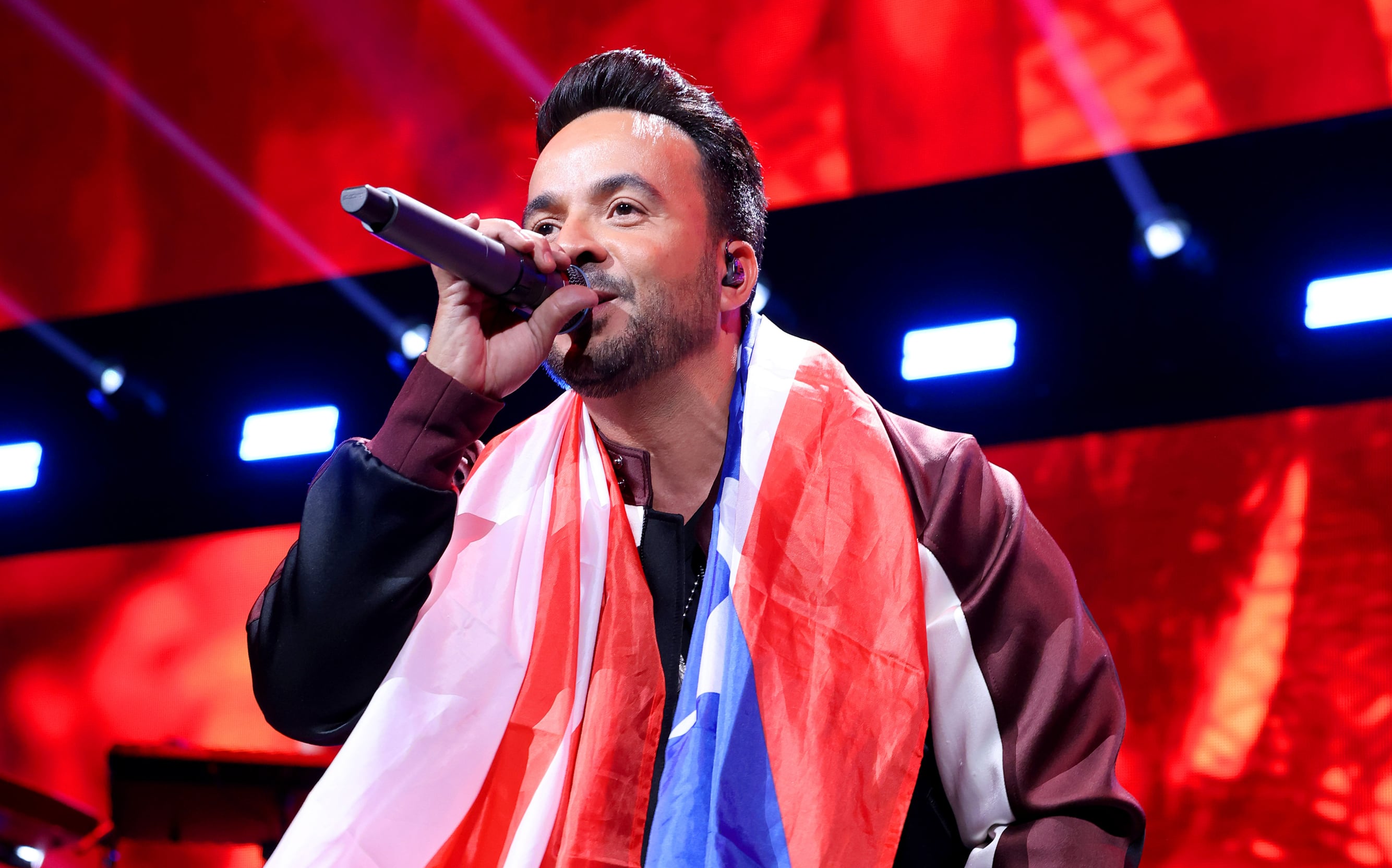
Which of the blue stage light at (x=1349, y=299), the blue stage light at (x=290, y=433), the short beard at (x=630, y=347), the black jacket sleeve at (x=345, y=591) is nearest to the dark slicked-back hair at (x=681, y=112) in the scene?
the short beard at (x=630, y=347)

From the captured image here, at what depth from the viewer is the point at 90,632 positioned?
300 cm

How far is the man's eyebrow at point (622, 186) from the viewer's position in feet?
4.66

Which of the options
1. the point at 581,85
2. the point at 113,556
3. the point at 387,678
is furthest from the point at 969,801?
the point at 113,556

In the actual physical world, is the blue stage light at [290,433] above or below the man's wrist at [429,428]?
above

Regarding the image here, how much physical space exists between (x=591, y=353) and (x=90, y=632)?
7.30 ft

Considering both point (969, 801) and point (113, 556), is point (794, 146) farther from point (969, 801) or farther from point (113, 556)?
point (113, 556)

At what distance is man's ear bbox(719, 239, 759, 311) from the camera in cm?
156

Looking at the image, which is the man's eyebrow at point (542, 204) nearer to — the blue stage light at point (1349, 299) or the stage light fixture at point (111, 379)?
the blue stage light at point (1349, 299)

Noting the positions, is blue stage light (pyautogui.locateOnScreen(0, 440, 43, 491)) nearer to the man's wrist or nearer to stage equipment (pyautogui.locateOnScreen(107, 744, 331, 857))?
stage equipment (pyautogui.locateOnScreen(107, 744, 331, 857))

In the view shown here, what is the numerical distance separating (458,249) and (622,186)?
1.19ft

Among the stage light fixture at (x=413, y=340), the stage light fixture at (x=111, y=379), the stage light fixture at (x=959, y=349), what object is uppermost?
the stage light fixture at (x=111, y=379)

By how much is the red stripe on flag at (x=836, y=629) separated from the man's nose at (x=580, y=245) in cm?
30

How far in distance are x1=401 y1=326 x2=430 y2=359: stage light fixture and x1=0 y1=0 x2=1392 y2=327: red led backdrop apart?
190mm

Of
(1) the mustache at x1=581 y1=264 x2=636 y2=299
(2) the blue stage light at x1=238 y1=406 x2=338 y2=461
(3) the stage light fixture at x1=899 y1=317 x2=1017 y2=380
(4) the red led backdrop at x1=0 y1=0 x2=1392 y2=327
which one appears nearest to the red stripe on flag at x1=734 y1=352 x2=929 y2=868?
(1) the mustache at x1=581 y1=264 x2=636 y2=299
